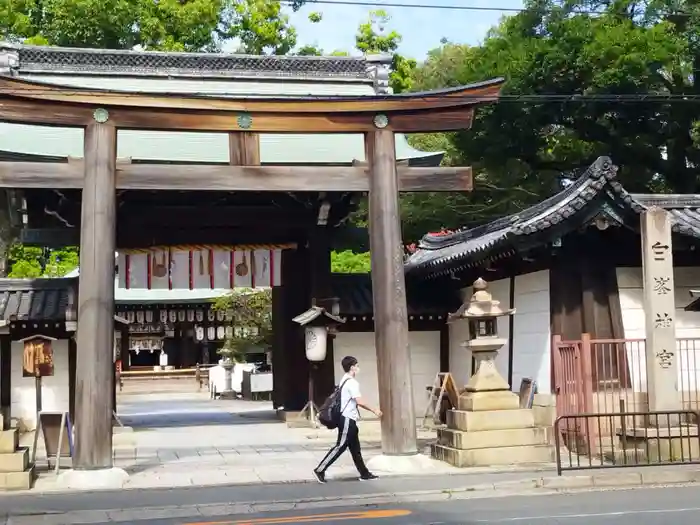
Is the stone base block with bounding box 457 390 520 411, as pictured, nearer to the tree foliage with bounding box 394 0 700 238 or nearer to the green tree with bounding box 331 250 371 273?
the tree foliage with bounding box 394 0 700 238

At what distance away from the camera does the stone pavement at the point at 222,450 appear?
1269cm

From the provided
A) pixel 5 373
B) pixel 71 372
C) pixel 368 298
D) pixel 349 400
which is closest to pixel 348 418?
pixel 349 400

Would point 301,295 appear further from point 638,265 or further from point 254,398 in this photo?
point 254,398

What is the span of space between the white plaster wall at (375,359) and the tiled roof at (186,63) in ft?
23.3

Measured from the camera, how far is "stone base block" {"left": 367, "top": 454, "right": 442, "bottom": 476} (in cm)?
1273

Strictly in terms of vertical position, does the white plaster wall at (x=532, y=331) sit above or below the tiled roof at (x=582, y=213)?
below

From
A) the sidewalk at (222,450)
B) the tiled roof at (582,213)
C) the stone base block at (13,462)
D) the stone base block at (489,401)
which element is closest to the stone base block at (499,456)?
the sidewalk at (222,450)

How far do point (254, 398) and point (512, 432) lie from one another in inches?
818

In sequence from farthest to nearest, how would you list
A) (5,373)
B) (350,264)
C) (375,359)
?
(350,264), (375,359), (5,373)

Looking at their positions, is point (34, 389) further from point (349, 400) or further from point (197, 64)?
point (349, 400)

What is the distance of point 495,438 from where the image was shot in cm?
1327

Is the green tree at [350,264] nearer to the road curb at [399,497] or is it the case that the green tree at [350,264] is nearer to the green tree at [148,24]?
the green tree at [148,24]

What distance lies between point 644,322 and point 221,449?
8.23 metres

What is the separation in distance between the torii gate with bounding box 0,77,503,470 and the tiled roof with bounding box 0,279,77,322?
640 cm
